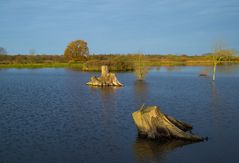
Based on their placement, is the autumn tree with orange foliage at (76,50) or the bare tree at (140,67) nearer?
the bare tree at (140,67)

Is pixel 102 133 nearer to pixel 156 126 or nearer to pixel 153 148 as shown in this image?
pixel 156 126

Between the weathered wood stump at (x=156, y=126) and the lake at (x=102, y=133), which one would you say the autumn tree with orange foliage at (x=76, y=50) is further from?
the weathered wood stump at (x=156, y=126)

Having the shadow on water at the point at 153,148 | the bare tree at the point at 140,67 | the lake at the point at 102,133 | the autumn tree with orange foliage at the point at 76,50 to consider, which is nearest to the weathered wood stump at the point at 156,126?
the shadow on water at the point at 153,148

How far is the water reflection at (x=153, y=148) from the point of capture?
13.6 meters

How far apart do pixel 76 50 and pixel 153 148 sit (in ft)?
334

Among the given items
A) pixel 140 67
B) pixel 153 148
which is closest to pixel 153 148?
pixel 153 148

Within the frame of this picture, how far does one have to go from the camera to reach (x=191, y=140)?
1583 cm

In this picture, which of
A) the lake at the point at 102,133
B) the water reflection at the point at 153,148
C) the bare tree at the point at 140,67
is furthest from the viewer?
the bare tree at the point at 140,67

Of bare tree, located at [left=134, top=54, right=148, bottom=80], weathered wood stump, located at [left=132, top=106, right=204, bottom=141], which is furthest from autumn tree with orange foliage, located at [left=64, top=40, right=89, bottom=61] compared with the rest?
weathered wood stump, located at [left=132, top=106, right=204, bottom=141]

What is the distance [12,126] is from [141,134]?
6993 millimetres

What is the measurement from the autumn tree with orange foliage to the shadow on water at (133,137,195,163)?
99921 mm

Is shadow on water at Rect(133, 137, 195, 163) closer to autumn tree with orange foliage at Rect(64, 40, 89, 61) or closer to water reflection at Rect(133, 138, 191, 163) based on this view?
water reflection at Rect(133, 138, 191, 163)

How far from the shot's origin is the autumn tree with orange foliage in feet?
374

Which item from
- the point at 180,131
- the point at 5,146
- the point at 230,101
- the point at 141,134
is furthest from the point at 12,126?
the point at 230,101
